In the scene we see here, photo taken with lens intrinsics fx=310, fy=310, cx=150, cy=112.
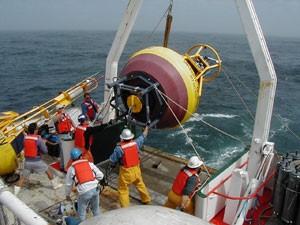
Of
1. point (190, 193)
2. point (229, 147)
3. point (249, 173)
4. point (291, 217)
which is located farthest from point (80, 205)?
point (229, 147)

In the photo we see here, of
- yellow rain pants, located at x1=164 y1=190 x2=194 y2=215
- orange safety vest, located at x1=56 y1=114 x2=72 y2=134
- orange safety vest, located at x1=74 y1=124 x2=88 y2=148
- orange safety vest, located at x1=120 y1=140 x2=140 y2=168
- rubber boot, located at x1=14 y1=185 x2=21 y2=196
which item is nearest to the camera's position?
yellow rain pants, located at x1=164 y1=190 x2=194 y2=215

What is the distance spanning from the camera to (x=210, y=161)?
12.8 metres

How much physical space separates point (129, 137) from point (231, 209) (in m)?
2.26

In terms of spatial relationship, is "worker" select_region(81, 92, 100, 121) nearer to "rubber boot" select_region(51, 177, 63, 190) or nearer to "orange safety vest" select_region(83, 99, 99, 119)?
"orange safety vest" select_region(83, 99, 99, 119)

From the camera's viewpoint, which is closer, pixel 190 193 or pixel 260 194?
pixel 190 193

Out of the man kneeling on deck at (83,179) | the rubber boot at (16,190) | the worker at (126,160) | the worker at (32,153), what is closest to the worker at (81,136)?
the worker at (32,153)

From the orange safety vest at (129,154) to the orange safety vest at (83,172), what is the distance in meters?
0.77

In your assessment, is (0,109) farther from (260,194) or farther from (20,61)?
(20,61)

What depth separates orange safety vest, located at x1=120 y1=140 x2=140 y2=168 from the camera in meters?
5.68

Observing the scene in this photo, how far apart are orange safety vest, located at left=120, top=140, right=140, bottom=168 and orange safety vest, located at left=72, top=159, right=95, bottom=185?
2.53 ft

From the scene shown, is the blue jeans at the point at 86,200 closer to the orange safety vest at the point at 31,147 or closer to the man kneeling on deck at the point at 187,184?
the man kneeling on deck at the point at 187,184

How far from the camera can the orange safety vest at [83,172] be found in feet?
16.5

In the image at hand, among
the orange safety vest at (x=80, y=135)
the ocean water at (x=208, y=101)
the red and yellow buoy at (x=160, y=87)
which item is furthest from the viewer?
the ocean water at (x=208, y=101)

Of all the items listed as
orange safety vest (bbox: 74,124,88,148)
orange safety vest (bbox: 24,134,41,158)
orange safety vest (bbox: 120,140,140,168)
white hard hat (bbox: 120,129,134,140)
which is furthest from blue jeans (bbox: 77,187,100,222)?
orange safety vest (bbox: 74,124,88,148)
